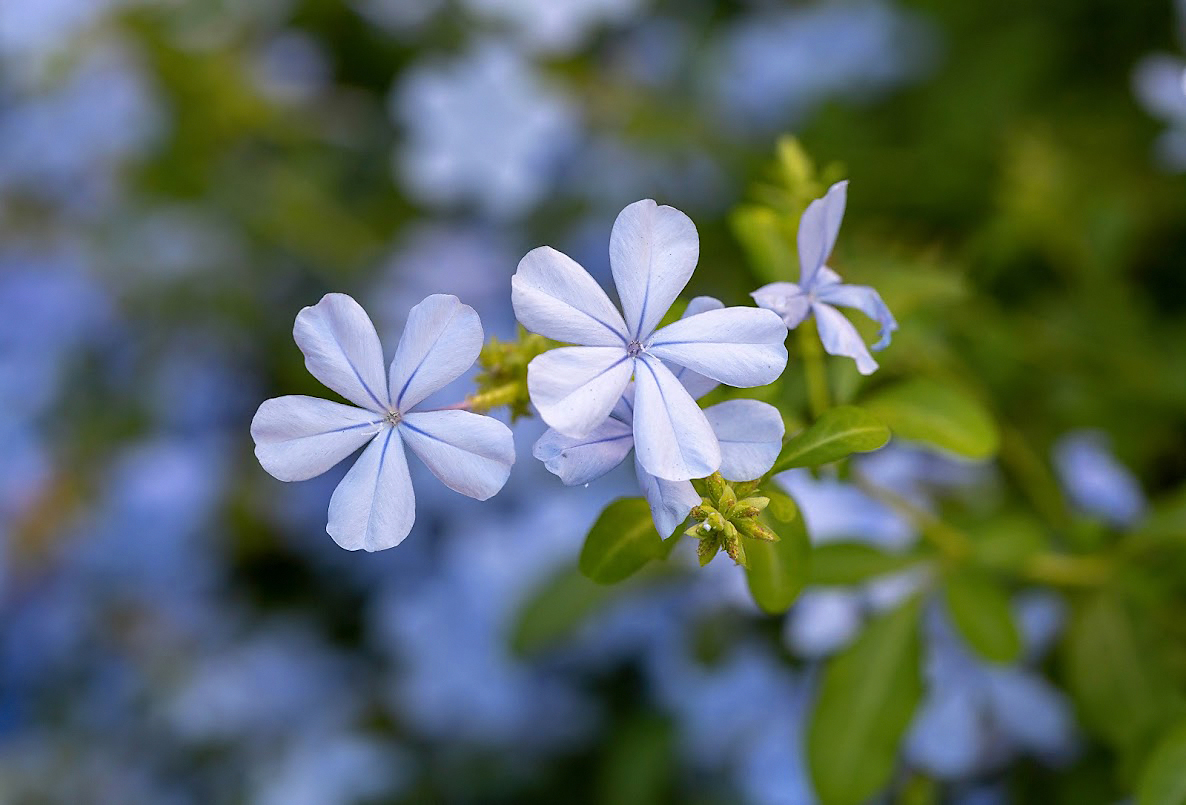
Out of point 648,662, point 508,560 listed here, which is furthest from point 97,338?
point 648,662

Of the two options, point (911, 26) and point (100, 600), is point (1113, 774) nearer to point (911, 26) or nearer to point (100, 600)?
point (911, 26)

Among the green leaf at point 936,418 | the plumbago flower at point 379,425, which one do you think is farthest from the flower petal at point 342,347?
the green leaf at point 936,418

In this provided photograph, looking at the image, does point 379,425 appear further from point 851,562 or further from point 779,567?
point 851,562

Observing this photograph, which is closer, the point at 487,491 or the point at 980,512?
the point at 487,491

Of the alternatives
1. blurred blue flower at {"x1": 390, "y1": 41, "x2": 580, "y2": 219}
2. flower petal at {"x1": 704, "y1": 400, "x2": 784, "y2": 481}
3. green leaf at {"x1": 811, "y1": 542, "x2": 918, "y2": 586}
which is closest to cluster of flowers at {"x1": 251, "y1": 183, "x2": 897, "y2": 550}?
flower petal at {"x1": 704, "y1": 400, "x2": 784, "y2": 481}

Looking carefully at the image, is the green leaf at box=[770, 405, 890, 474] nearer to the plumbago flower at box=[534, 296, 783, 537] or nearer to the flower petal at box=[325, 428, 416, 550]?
the plumbago flower at box=[534, 296, 783, 537]

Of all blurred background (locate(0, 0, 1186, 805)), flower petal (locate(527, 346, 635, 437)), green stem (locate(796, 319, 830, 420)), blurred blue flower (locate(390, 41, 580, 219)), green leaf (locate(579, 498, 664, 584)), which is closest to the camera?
flower petal (locate(527, 346, 635, 437))
